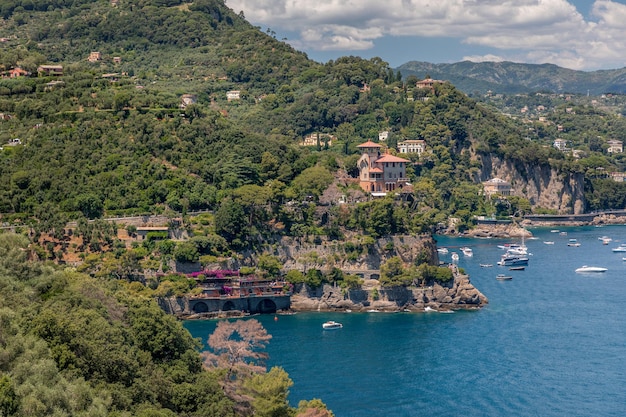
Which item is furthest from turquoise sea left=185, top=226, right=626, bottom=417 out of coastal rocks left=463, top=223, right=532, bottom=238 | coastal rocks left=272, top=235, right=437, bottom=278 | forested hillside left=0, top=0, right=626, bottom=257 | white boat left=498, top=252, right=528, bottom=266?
coastal rocks left=463, top=223, right=532, bottom=238

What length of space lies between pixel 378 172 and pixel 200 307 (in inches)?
1139

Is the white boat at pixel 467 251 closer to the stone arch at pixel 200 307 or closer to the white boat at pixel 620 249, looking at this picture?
the white boat at pixel 620 249

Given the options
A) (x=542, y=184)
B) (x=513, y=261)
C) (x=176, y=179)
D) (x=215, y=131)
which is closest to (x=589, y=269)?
(x=513, y=261)

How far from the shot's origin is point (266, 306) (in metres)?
79.0

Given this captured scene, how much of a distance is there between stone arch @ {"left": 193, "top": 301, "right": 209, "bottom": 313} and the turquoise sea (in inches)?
109

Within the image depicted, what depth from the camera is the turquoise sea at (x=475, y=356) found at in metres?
55.3

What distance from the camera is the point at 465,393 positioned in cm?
5716

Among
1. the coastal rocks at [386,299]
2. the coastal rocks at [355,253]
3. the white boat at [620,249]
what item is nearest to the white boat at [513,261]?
the white boat at [620,249]

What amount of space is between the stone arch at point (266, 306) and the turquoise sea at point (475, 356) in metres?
2.12

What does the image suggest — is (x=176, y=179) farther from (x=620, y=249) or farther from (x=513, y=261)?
(x=620, y=249)

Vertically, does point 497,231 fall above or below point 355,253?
below

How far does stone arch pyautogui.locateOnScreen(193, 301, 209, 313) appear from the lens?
77.1 m

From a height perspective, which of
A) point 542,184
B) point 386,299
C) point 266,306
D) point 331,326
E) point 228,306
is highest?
point 542,184

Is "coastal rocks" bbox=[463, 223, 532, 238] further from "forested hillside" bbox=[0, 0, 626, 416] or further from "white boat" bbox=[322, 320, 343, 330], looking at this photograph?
"white boat" bbox=[322, 320, 343, 330]
